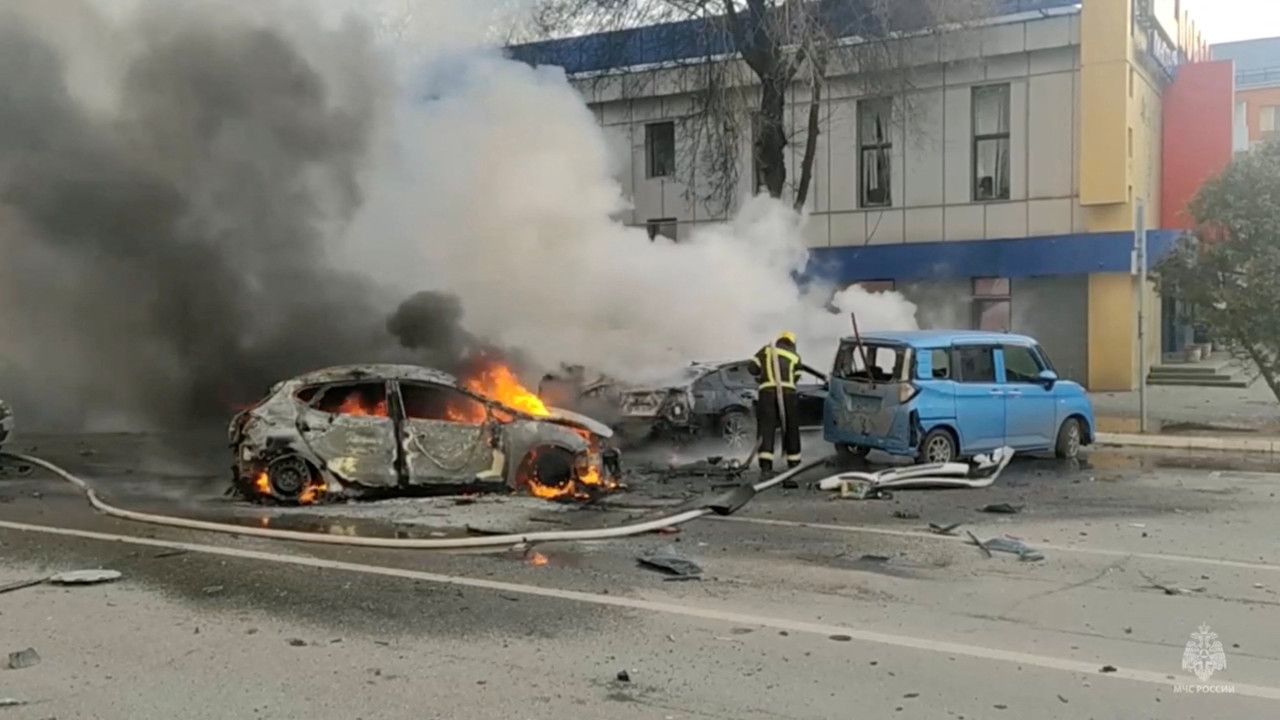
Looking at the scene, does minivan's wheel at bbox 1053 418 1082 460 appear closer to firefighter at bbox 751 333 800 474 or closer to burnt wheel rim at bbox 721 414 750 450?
firefighter at bbox 751 333 800 474

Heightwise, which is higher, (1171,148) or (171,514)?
(1171,148)

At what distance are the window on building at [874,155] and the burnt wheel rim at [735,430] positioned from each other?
34.7 feet

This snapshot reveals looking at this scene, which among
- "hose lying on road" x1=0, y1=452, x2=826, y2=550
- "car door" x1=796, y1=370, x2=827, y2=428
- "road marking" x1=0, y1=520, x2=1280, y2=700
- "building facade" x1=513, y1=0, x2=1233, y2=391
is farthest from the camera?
"building facade" x1=513, y1=0, x2=1233, y2=391

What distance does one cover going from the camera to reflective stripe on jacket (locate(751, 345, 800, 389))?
12.7m

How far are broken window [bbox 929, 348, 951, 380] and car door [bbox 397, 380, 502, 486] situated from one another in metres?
5.13

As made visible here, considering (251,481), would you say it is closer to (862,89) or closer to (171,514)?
(171,514)

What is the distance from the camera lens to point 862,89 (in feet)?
74.0

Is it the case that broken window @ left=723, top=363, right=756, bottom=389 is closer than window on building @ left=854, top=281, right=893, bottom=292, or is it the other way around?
broken window @ left=723, top=363, right=756, bottom=389

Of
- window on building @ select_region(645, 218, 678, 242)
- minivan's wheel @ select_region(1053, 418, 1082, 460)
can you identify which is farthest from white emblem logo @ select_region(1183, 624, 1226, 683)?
window on building @ select_region(645, 218, 678, 242)

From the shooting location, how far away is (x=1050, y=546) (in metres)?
8.41

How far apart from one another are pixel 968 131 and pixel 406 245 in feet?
43.3

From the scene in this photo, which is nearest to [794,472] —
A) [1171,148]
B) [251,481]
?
[251,481]

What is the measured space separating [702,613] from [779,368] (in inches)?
260

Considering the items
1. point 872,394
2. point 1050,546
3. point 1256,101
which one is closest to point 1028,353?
point 872,394
